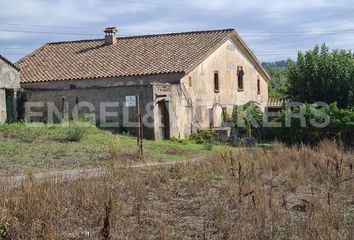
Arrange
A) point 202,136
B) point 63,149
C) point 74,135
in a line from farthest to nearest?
point 202,136 < point 74,135 < point 63,149

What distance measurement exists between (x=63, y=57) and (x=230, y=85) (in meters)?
10.2

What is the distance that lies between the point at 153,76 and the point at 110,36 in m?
6.20

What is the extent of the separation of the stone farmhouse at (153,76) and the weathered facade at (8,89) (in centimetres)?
89

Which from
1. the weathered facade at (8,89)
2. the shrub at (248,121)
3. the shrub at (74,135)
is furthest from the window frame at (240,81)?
the shrub at (74,135)

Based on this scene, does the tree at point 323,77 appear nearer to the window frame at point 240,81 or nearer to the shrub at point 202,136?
the window frame at point 240,81

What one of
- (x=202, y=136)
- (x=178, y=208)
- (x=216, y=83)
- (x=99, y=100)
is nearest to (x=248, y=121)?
(x=216, y=83)

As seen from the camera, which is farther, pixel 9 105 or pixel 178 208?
pixel 9 105

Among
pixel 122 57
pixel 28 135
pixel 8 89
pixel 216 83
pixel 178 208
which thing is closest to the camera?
pixel 178 208

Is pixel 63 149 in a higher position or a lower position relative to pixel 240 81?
lower

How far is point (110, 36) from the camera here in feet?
109

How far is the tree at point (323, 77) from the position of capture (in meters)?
32.3

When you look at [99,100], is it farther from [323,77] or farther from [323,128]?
[323,77]

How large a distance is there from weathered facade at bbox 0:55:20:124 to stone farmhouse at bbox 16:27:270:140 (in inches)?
35.0

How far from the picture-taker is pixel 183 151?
20.7m
